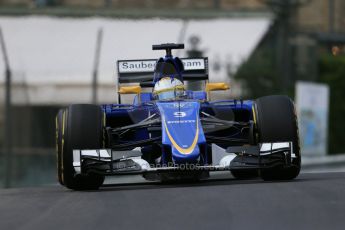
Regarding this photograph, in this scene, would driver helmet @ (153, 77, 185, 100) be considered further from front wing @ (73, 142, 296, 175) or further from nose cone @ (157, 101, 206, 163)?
front wing @ (73, 142, 296, 175)

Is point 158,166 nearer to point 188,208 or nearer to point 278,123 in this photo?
point 278,123

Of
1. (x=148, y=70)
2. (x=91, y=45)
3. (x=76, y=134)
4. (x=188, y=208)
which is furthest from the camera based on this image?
(x=91, y=45)

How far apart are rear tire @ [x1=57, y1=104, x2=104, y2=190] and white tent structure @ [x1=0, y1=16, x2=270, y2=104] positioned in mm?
7855

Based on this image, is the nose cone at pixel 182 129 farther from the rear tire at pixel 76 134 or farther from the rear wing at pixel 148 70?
the rear wing at pixel 148 70

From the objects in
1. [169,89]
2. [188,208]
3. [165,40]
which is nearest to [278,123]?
[169,89]

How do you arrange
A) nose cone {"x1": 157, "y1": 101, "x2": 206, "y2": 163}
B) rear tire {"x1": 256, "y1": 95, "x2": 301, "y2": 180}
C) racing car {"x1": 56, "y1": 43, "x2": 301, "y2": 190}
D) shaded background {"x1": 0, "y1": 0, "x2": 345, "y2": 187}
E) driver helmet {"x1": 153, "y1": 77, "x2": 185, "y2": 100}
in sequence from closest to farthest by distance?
nose cone {"x1": 157, "y1": 101, "x2": 206, "y2": 163} → racing car {"x1": 56, "y1": 43, "x2": 301, "y2": 190} → rear tire {"x1": 256, "y1": 95, "x2": 301, "y2": 180} → driver helmet {"x1": 153, "y1": 77, "x2": 185, "y2": 100} → shaded background {"x1": 0, "y1": 0, "x2": 345, "y2": 187}

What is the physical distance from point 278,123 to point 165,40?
38.2 ft

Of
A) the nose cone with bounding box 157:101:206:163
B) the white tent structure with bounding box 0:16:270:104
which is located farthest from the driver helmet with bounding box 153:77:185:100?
the white tent structure with bounding box 0:16:270:104

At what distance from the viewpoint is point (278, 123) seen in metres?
11.2

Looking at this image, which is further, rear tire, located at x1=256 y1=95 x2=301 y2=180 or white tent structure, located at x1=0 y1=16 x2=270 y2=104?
white tent structure, located at x1=0 y1=16 x2=270 y2=104

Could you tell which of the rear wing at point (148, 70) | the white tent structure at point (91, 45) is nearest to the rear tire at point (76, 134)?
the rear wing at point (148, 70)

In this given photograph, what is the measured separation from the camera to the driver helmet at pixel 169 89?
1230 centimetres

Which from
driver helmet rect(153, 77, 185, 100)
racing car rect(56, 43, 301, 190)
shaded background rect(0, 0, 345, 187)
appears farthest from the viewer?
shaded background rect(0, 0, 345, 187)

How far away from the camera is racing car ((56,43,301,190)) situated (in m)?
10.9
